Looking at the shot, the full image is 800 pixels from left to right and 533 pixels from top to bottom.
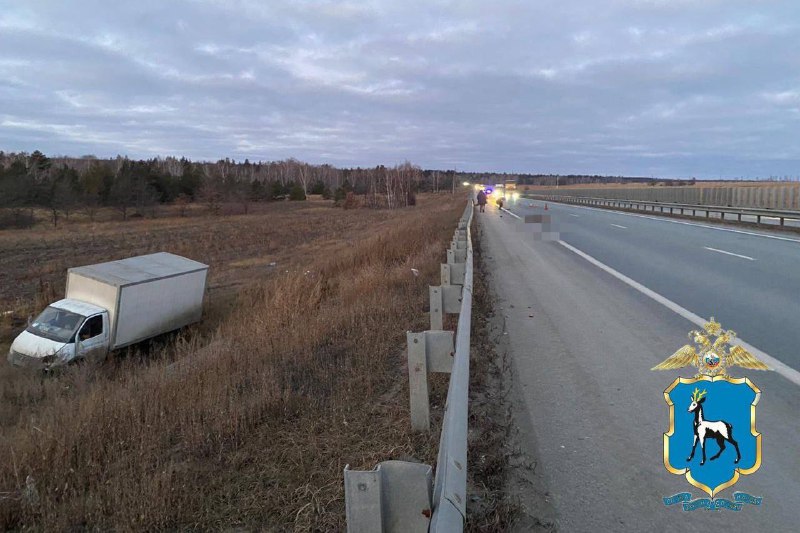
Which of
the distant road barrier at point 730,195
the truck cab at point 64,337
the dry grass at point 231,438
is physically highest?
the distant road barrier at point 730,195

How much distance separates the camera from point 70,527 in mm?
3307

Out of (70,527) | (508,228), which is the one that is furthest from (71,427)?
(508,228)

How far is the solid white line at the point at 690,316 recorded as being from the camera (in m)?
5.59

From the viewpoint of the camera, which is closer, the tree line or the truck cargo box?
the truck cargo box

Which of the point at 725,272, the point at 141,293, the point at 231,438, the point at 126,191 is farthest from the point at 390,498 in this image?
the point at 126,191

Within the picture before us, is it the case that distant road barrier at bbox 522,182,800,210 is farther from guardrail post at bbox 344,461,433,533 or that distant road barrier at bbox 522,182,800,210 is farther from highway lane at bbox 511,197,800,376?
guardrail post at bbox 344,461,433,533

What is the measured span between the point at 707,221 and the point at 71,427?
31860 mm

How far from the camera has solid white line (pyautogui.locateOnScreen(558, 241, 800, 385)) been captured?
5586 millimetres

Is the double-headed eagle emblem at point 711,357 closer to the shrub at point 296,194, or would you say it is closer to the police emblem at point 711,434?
the police emblem at point 711,434

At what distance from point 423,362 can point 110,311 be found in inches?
551

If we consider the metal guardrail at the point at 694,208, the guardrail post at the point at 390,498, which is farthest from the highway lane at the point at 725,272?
the guardrail post at the point at 390,498

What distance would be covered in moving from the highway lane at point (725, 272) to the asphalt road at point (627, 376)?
40mm

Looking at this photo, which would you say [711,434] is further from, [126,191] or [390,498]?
[126,191]

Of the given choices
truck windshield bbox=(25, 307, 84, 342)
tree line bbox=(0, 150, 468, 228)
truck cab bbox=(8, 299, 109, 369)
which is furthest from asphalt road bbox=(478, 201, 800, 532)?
tree line bbox=(0, 150, 468, 228)
